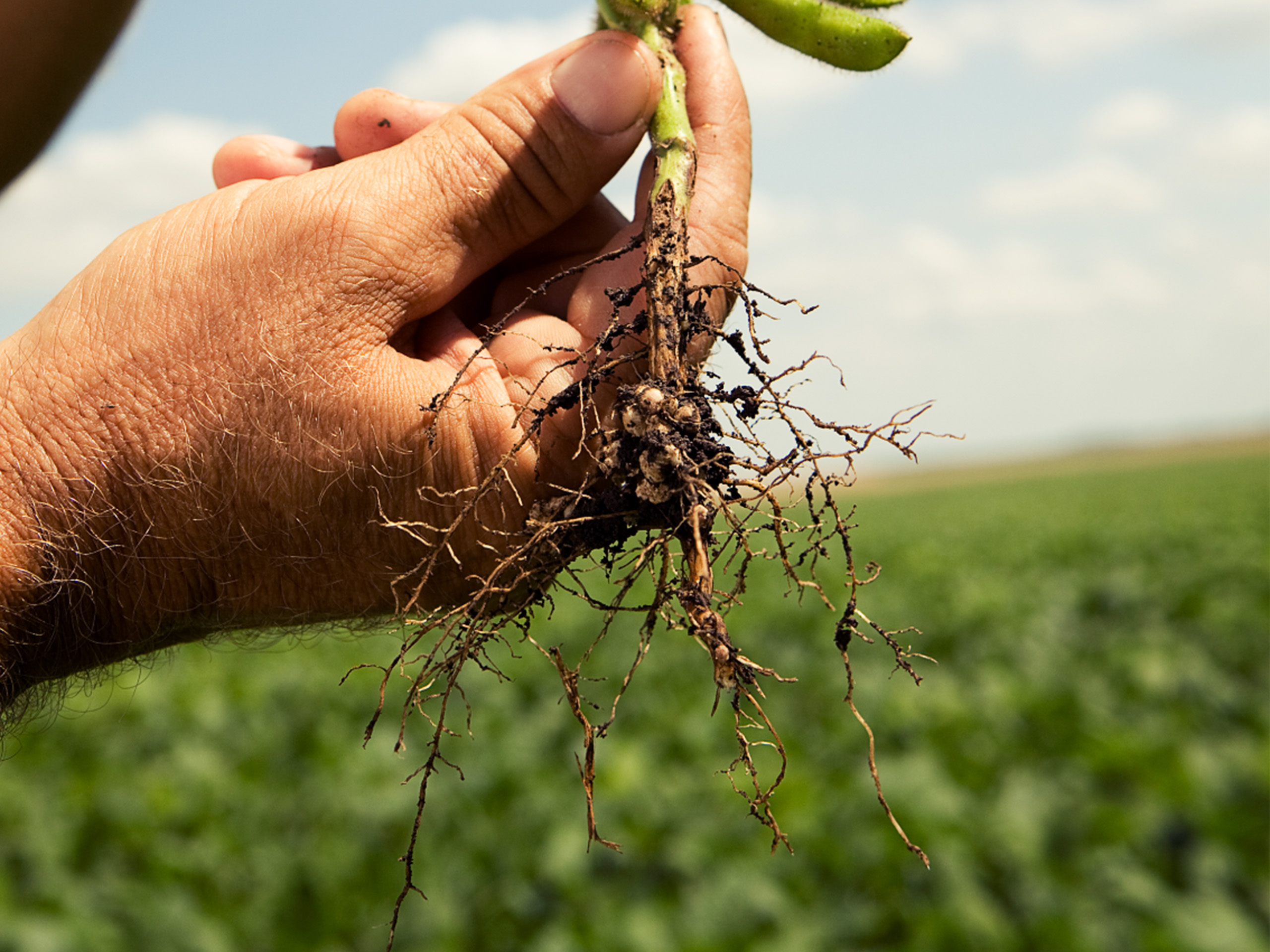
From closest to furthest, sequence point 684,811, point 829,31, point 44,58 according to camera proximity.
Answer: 1. point 44,58
2. point 829,31
3. point 684,811

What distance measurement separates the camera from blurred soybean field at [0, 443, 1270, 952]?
170 inches

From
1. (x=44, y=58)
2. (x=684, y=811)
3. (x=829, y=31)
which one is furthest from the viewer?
(x=684, y=811)

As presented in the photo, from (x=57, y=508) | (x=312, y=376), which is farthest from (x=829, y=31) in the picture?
(x=57, y=508)

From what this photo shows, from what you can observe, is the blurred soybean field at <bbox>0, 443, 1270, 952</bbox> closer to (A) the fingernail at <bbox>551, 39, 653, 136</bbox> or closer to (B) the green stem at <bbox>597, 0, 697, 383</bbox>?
(B) the green stem at <bbox>597, 0, 697, 383</bbox>

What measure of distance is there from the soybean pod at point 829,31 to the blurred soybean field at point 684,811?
1486 millimetres

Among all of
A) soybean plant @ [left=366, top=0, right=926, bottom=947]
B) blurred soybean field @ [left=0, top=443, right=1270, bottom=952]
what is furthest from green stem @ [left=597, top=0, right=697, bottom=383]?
blurred soybean field @ [left=0, top=443, right=1270, bottom=952]

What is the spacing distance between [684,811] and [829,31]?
4.72 m

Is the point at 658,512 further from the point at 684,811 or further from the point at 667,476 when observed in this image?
the point at 684,811

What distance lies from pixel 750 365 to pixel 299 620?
1.10 m

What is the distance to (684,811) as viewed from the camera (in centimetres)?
567

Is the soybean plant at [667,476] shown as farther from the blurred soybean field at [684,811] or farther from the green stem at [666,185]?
the blurred soybean field at [684,811]

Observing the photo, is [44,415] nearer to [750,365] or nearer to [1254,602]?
[750,365]

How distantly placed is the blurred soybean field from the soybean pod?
1.49 metres

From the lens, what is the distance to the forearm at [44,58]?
4.75ft
